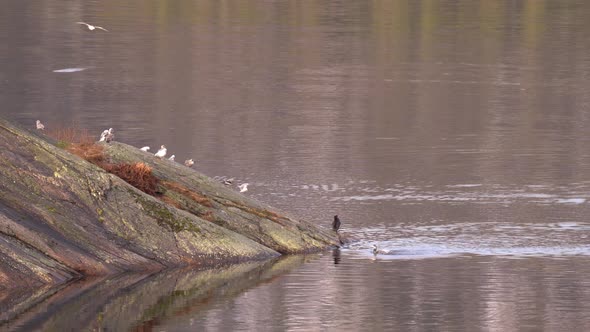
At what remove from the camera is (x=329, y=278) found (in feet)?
92.9

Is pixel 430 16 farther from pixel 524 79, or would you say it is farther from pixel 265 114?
pixel 265 114

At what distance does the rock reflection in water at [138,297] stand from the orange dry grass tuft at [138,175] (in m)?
2.39

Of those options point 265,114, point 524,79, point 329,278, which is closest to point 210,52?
point 524,79

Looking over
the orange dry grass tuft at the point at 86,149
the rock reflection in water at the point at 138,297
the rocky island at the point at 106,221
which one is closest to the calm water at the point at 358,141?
the rock reflection in water at the point at 138,297

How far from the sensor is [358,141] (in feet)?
158

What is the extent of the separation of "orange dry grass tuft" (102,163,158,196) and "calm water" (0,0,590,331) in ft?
8.53

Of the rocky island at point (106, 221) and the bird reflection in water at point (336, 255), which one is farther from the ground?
the rocky island at point (106, 221)

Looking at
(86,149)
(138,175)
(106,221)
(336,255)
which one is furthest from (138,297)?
(86,149)

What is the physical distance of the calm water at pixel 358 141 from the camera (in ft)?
87.2

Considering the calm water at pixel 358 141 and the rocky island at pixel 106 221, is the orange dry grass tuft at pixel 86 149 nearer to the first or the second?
→ the rocky island at pixel 106 221

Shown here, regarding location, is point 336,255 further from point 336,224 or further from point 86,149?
point 86,149

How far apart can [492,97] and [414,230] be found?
27.4m

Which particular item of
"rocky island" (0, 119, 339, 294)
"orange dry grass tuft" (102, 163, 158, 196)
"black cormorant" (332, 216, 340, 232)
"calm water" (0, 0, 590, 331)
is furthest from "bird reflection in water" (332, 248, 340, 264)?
"orange dry grass tuft" (102, 163, 158, 196)

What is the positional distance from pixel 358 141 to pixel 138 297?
21.7 metres
